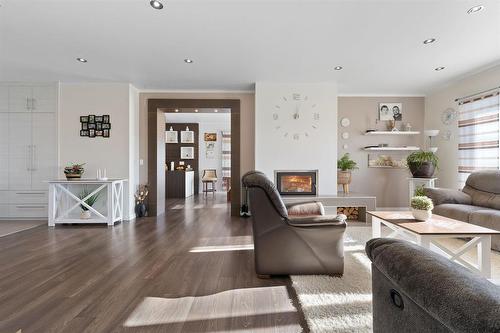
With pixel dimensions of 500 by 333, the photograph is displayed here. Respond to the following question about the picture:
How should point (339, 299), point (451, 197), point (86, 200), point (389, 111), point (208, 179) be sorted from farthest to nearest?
1. point (208, 179)
2. point (389, 111)
3. point (86, 200)
4. point (451, 197)
5. point (339, 299)

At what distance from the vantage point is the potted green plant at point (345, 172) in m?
5.46

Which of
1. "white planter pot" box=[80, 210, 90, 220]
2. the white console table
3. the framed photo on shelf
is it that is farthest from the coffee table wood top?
the framed photo on shelf

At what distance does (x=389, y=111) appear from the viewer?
597 centimetres

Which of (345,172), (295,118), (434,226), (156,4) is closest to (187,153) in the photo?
(295,118)

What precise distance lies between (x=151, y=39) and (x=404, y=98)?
549 cm

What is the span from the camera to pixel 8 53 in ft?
12.5

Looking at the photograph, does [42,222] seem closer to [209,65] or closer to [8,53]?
[8,53]

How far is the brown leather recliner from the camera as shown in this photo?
2348mm

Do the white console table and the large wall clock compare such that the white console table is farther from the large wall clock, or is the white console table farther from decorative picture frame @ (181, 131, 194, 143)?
decorative picture frame @ (181, 131, 194, 143)

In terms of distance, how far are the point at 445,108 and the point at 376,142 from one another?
144 centimetres

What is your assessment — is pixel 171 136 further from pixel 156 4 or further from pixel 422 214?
pixel 422 214

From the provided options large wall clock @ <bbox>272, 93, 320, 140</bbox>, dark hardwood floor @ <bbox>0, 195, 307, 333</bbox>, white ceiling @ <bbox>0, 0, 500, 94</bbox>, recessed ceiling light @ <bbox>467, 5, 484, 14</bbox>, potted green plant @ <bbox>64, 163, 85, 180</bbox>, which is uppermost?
white ceiling @ <bbox>0, 0, 500, 94</bbox>

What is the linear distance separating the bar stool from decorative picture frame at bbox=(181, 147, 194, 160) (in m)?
0.77

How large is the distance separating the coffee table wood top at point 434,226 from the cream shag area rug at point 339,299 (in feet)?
1.80
